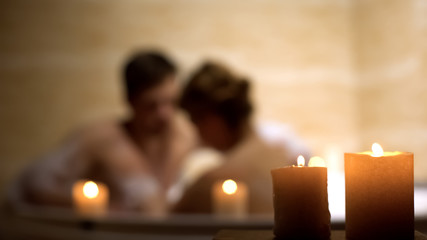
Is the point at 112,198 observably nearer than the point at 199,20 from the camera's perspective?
Yes

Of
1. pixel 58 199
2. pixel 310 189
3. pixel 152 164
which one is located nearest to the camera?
pixel 310 189

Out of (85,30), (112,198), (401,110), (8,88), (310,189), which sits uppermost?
(85,30)

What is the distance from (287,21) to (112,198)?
1.32 meters

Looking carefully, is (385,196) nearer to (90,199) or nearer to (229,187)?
(229,187)

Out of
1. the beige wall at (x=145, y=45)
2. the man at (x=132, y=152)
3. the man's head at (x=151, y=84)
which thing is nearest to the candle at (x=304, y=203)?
the man at (x=132, y=152)

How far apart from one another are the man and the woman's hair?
0.45 ft

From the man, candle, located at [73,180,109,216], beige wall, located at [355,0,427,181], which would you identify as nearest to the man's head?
the man

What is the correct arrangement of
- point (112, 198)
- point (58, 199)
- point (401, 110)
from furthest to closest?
point (401, 110) → point (112, 198) → point (58, 199)

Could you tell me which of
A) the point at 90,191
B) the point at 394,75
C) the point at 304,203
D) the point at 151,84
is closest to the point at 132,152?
the point at 151,84

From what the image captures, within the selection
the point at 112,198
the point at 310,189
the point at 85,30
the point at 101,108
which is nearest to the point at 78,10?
the point at 85,30

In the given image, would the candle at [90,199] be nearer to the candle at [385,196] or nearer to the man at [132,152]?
the man at [132,152]

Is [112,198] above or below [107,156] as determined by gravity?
below

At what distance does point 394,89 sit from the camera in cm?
227

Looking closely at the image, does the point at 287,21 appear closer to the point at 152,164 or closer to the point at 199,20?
the point at 199,20
